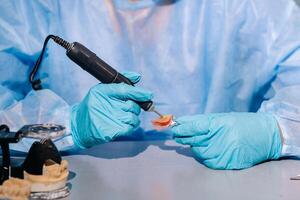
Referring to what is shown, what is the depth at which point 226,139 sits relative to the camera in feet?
3.19

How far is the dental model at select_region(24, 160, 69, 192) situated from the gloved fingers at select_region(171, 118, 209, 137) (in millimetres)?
282

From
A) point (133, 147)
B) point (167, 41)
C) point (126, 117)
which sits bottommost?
point (133, 147)

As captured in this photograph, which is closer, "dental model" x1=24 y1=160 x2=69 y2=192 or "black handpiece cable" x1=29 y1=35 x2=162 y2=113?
"dental model" x1=24 y1=160 x2=69 y2=192

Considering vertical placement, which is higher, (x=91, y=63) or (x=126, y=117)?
(x=91, y=63)

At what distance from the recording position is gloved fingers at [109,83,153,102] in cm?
96

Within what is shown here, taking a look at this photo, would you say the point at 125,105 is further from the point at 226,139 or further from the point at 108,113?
the point at 226,139

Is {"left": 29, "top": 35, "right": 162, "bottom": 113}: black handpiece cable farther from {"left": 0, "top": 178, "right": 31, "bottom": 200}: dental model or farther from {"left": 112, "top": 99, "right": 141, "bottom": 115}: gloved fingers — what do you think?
{"left": 0, "top": 178, "right": 31, "bottom": 200}: dental model

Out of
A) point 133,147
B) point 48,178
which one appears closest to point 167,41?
point 133,147

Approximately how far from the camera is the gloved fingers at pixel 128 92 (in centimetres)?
96

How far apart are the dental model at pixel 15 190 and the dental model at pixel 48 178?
0.01m

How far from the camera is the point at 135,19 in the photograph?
1.25 m

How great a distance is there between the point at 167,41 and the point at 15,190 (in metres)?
0.63

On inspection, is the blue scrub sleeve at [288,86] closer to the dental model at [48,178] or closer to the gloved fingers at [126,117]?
the gloved fingers at [126,117]

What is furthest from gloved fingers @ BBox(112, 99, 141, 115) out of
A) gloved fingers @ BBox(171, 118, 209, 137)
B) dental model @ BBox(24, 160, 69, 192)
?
dental model @ BBox(24, 160, 69, 192)
